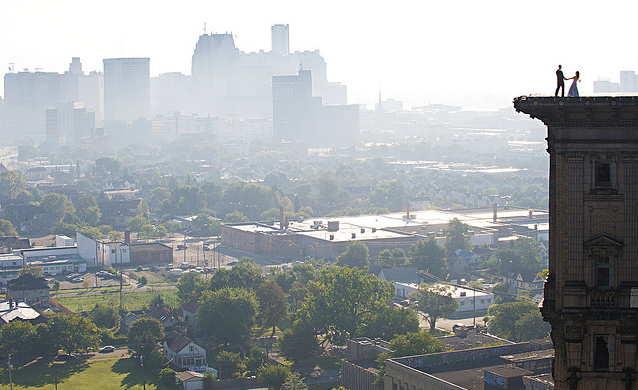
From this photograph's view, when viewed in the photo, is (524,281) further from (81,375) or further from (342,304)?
(81,375)

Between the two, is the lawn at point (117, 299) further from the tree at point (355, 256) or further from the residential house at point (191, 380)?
the residential house at point (191, 380)

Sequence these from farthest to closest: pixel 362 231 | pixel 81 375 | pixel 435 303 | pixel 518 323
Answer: pixel 362 231 → pixel 435 303 → pixel 518 323 → pixel 81 375

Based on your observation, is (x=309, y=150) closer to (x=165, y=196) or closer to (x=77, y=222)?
(x=165, y=196)

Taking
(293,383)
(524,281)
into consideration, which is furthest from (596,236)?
(524,281)

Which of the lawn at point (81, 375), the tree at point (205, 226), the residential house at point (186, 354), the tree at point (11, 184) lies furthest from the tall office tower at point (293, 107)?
the lawn at point (81, 375)

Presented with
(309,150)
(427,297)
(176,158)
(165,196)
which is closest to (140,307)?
(427,297)

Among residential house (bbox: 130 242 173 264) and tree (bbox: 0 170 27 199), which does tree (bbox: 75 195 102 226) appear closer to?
tree (bbox: 0 170 27 199)

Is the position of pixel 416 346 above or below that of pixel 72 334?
above
